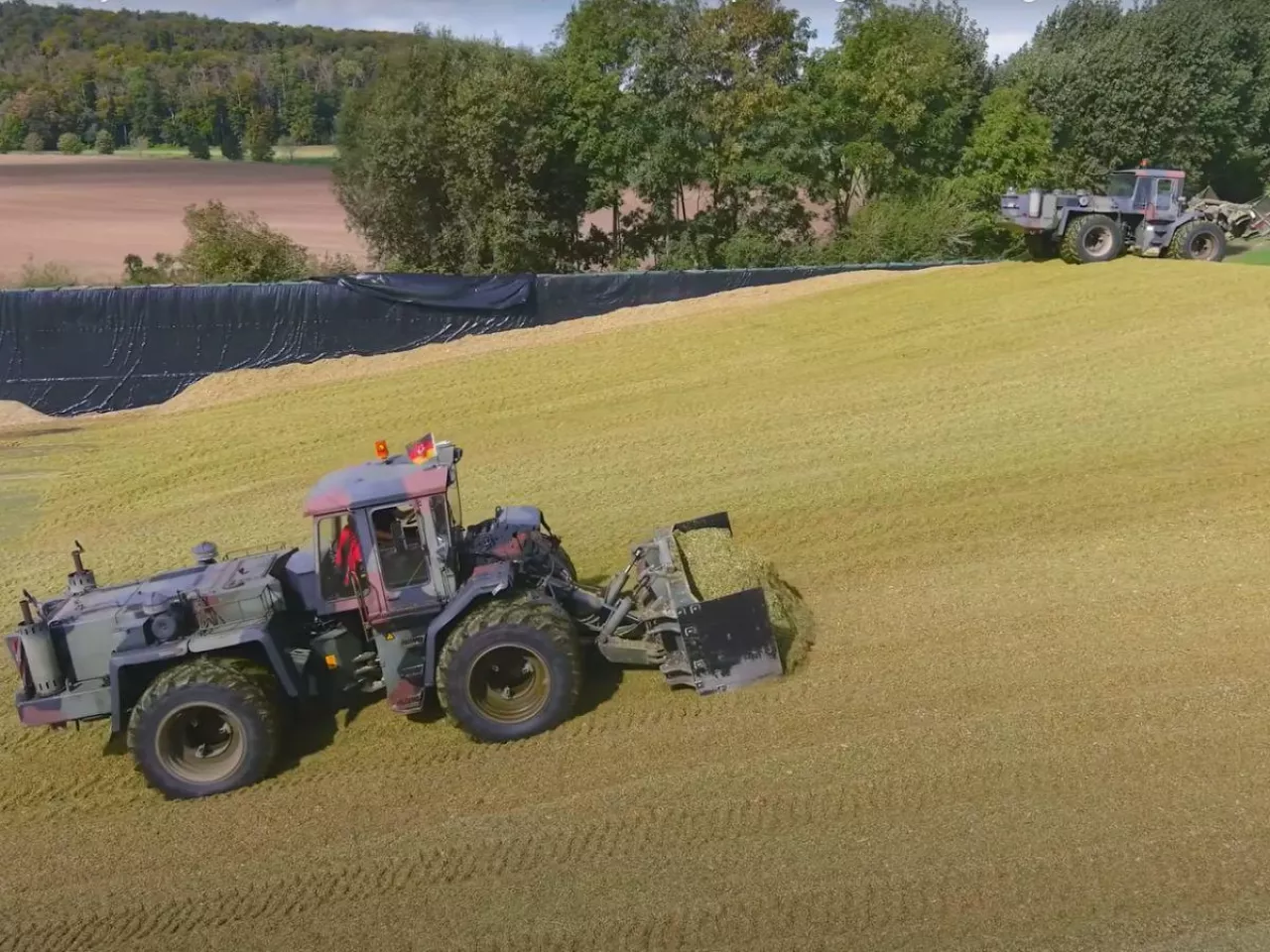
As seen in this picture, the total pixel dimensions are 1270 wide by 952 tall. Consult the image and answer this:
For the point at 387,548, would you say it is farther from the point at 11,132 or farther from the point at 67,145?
the point at 11,132

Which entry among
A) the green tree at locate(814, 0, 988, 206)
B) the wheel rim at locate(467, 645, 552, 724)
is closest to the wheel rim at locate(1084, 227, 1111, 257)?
the green tree at locate(814, 0, 988, 206)

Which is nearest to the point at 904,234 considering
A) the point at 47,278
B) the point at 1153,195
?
the point at 1153,195

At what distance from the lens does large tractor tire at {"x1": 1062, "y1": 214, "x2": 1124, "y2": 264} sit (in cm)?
1933

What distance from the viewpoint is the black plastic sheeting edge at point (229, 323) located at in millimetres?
17906

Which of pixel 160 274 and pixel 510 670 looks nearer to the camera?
pixel 510 670

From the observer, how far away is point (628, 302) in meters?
21.9

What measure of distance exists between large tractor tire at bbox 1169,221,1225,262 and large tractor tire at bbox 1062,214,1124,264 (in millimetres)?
1062

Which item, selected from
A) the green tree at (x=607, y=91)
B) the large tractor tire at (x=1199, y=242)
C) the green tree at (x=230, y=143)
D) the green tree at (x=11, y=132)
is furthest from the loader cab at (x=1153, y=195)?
the green tree at (x=11, y=132)

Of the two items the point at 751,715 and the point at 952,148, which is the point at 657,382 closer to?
the point at 751,715

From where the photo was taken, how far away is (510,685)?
7.17 m

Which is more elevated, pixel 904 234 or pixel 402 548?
pixel 904 234

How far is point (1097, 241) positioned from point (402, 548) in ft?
55.8

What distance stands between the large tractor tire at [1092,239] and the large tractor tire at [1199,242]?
1.06m

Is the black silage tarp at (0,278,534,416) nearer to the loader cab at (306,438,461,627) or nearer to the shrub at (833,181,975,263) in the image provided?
the loader cab at (306,438,461,627)
